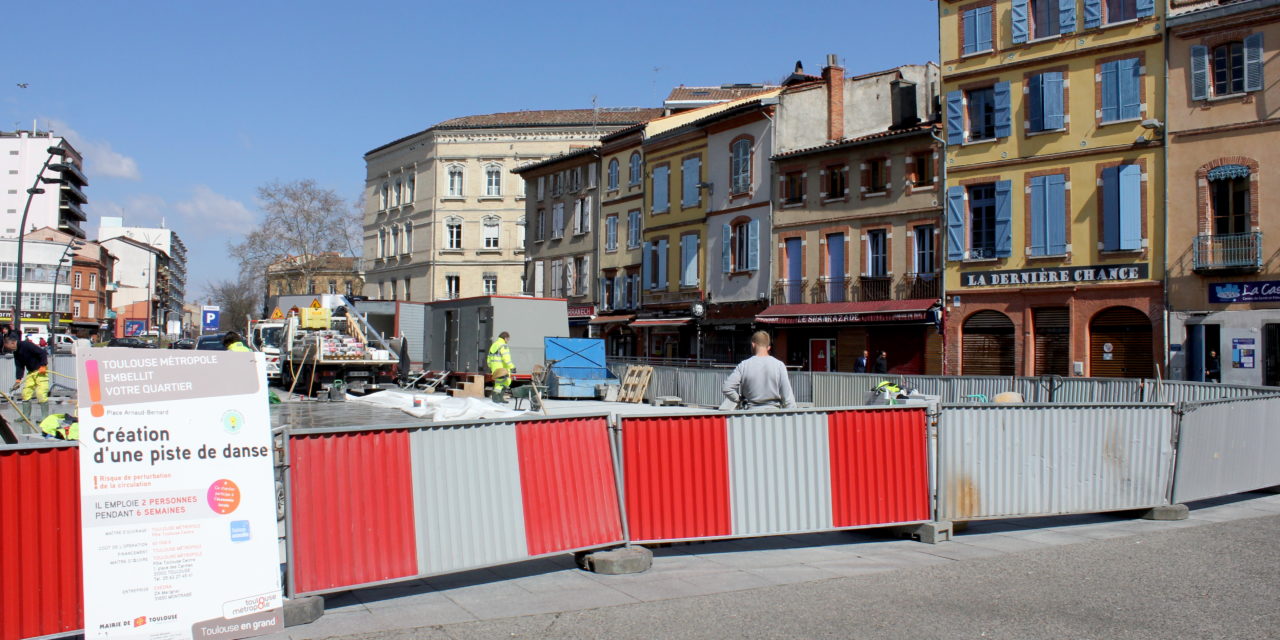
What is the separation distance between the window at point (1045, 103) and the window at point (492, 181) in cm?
3917

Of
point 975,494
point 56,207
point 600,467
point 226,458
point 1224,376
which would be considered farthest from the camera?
point 56,207

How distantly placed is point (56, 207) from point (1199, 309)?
106 m

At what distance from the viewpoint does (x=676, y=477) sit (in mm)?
7938

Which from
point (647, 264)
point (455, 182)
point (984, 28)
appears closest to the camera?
point (984, 28)

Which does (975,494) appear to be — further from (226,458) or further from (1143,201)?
(1143,201)

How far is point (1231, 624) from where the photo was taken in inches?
248

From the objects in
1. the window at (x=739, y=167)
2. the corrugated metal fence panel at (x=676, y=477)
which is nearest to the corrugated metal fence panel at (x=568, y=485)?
the corrugated metal fence panel at (x=676, y=477)

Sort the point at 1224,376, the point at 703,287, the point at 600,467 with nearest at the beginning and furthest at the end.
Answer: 1. the point at 600,467
2. the point at 1224,376
3. the point at 703,287

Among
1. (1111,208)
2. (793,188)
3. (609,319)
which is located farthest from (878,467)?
(609,319)

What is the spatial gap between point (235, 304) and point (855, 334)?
261 feet

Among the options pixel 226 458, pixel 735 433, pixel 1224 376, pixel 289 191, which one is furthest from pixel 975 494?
pixel 289 191

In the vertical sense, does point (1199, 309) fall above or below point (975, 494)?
above

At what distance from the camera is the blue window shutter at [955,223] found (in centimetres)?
3198

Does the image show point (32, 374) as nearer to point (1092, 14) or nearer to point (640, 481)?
point (640, 481)
